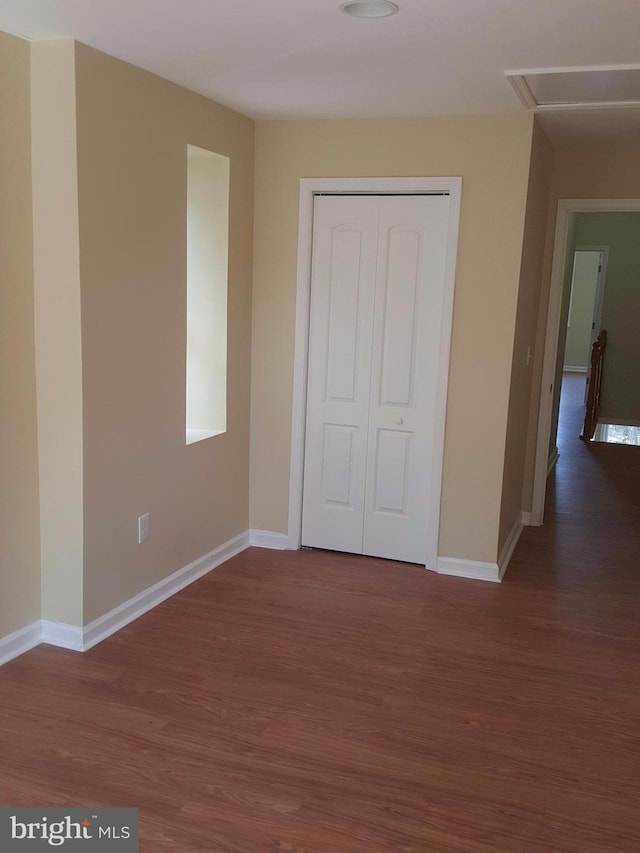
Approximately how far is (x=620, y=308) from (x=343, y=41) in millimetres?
7556

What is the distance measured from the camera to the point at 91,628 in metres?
3.27

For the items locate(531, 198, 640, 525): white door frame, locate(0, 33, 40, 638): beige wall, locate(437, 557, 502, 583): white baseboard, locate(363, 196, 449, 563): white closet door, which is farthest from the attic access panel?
locate(437, 557, 502, 583): white baseboard

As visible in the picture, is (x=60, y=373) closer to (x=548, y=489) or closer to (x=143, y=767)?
(x=143, y=767)

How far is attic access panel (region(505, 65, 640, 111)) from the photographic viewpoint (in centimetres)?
302

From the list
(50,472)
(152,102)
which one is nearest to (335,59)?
(152,102)

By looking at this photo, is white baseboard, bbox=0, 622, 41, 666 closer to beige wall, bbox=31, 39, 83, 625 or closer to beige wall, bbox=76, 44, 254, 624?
beige wall, bbox=31, 39, 83, 625

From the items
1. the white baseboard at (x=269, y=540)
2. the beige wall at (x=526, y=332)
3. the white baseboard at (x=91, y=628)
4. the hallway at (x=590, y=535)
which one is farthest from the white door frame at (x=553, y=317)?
the white baseboard at (x=91, y=628)

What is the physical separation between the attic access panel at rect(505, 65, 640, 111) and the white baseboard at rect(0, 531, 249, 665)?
273 centimetres

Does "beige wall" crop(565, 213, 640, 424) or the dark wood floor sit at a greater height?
"beige wall" crop(565, 213, 640, 424)

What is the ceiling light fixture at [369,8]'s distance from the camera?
2352mm

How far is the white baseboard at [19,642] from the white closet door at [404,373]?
1932 millimetres

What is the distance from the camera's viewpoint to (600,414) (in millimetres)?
9695

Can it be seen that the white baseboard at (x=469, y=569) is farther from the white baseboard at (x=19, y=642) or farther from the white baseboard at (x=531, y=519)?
the white baseboard at (x=19, y=642)

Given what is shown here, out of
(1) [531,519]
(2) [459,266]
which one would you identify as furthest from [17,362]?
(1) [531,519]
